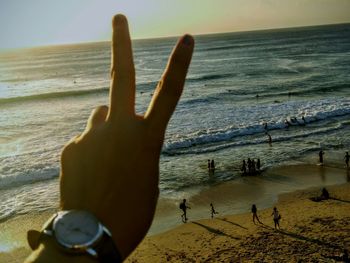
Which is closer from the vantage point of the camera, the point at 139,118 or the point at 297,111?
the point at 139,118

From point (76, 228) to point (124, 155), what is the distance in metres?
0.57

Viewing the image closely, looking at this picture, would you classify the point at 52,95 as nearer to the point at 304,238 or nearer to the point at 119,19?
the point at 304,238

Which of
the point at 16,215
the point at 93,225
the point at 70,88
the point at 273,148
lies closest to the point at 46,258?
the point at 93,225

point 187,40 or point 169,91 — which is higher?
point 187,40

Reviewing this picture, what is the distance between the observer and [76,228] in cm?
222

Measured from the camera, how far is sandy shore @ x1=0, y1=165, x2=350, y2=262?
605 inches

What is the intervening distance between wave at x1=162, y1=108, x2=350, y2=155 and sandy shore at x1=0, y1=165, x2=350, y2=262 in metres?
9.67

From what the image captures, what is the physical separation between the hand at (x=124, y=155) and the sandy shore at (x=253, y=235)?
43.9 feet

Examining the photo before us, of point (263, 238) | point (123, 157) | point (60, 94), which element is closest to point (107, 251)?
point (123, 157)

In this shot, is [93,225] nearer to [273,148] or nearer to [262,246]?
[262,246]

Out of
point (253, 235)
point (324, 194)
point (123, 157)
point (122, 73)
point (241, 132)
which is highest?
point (122, 73)

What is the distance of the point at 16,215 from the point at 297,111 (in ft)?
99.1

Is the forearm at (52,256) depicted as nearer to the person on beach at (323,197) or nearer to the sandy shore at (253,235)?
the sandy shore at (253,235)

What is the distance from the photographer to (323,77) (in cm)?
6600
